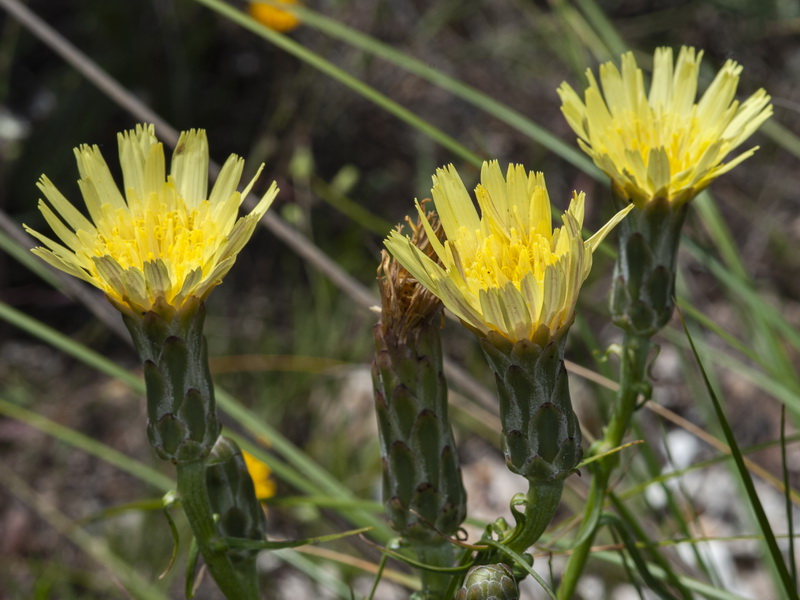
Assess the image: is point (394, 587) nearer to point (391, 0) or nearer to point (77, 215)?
point (77, 215)

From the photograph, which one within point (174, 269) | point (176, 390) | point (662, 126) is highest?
point (662, 126)

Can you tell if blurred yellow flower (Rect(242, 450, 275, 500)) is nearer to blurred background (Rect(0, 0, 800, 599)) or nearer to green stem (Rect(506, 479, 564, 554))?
blurred background (Rect(0, 0, 800, 599))

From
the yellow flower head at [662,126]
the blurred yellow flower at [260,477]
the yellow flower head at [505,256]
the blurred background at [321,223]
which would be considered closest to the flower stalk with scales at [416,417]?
the yellow flower head at [505,256]

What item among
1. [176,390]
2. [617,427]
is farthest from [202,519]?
[617,427]

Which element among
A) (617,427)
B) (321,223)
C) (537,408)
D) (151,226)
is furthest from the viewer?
(321,223)

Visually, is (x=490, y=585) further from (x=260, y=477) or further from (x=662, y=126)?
(x=260, y=477)
